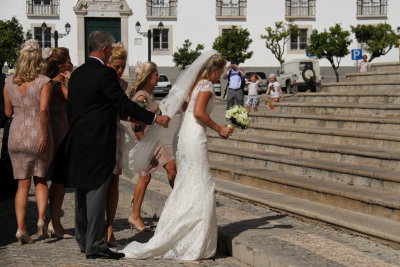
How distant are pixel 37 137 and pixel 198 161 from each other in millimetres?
1546

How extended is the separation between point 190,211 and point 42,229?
1.51 m

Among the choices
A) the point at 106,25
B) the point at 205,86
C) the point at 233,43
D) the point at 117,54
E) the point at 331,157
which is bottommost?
the point at 331,157

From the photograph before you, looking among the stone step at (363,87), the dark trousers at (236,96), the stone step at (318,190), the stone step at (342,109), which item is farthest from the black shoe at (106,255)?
the dark trousers at (236,96)

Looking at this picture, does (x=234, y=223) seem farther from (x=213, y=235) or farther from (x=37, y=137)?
(x=37, y=137)

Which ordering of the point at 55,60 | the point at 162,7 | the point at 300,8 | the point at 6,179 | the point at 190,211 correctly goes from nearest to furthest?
the point at 190,211, the point at 6,179, the point at 55,60, the point at 162,7, the point at 300,8

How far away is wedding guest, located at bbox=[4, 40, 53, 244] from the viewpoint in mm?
7883

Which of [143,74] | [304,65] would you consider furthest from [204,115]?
[304,65]

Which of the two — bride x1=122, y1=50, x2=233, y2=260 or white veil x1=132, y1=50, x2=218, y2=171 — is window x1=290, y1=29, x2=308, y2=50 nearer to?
white veil x1=132, y1=50, x2=218, y2=171

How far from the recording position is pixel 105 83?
705 cm

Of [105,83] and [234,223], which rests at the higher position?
[105,83]

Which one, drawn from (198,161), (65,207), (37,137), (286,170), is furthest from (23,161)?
(286,170)

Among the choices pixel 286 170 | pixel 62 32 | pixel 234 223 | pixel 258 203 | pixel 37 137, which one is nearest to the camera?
pixel 37 137

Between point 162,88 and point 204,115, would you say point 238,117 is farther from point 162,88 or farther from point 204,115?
point 162,88

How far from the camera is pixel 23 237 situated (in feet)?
25.9
